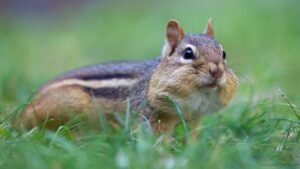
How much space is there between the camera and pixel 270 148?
5082 millimetres

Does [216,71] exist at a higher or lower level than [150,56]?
higher

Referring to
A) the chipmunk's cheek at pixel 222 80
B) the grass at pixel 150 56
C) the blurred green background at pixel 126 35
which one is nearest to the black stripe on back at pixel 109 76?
the grass at pixel 150 56

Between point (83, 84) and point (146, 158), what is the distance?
220 cm

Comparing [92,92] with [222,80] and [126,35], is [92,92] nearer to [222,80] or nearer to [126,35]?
[222,80]

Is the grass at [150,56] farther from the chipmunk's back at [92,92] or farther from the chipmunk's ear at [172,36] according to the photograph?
the chipmunk's ear at [172,36]

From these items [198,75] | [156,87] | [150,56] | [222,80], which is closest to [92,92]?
[156,87]

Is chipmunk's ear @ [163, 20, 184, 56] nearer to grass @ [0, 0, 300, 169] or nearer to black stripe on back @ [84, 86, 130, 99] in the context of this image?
black stripe on back @ [84, 86, 130, 99]

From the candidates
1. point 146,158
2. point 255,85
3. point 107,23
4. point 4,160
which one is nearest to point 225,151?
point 146,158

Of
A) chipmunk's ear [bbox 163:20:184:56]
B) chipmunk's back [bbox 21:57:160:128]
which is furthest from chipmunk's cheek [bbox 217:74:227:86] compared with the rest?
chipmunk's back [bbox 21:57:160:128]

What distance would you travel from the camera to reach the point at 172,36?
6156 millimetres

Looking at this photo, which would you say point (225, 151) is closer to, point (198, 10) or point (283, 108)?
point (283, 108)

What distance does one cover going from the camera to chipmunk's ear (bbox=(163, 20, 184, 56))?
20.0 ft

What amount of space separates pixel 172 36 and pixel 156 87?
548 mm

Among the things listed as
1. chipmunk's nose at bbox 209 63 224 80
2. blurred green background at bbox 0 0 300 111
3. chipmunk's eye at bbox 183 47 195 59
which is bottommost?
blurred green background at bbox 0 0 300 111
